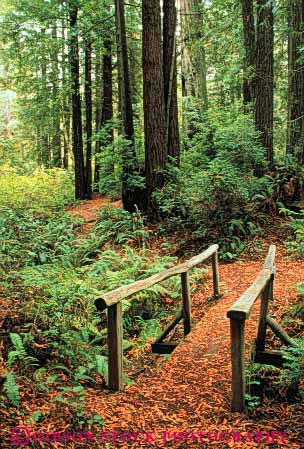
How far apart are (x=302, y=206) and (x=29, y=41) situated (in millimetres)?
12032

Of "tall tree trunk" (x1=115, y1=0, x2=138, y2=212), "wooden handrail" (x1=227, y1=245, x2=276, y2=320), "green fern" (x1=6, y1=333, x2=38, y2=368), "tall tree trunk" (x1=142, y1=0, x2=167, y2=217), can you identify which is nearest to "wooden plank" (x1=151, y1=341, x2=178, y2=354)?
"wooden handrail" (x1=227, y1=245, x2=276, y2=320)

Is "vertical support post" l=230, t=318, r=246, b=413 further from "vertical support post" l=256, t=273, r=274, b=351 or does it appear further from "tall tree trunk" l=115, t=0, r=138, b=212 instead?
"tall tree trunk" l=115, t=0, r=138, b=212

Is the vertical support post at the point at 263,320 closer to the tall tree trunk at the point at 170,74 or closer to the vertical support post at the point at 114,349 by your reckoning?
the vertical support post at the point at 114,349

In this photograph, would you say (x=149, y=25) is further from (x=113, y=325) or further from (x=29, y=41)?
(x=113, y=325)

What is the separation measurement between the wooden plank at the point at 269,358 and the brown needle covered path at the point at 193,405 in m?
0.38

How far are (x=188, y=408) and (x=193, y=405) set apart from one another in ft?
0.25

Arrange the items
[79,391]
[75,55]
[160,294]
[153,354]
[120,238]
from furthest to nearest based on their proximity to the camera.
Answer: [75,55] → [120,238] → [160,294] → [153,354] → [79,391]

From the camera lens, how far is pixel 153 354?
5.95 m

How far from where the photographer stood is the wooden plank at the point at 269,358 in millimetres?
4594

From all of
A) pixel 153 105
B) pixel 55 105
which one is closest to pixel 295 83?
pixel 153 105

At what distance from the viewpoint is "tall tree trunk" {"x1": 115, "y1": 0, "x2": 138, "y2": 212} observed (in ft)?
41.6

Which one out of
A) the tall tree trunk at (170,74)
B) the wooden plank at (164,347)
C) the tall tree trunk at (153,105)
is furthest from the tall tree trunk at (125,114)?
the wooden plank at (164,347)

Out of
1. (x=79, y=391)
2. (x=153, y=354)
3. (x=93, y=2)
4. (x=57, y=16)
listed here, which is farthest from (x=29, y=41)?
(x=79, y=391)

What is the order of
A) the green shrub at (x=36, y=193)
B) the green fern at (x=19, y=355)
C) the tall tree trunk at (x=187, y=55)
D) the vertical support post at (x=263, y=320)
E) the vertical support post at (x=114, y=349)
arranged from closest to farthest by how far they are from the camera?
the green fern at (x=19, y=355)
the vertical support post at (x=114, y=349)
the vertical support post at (x=263, y=320)
the green shrub at (x=36, y=193)
the tall tree trunk at (x=187, y=55)
